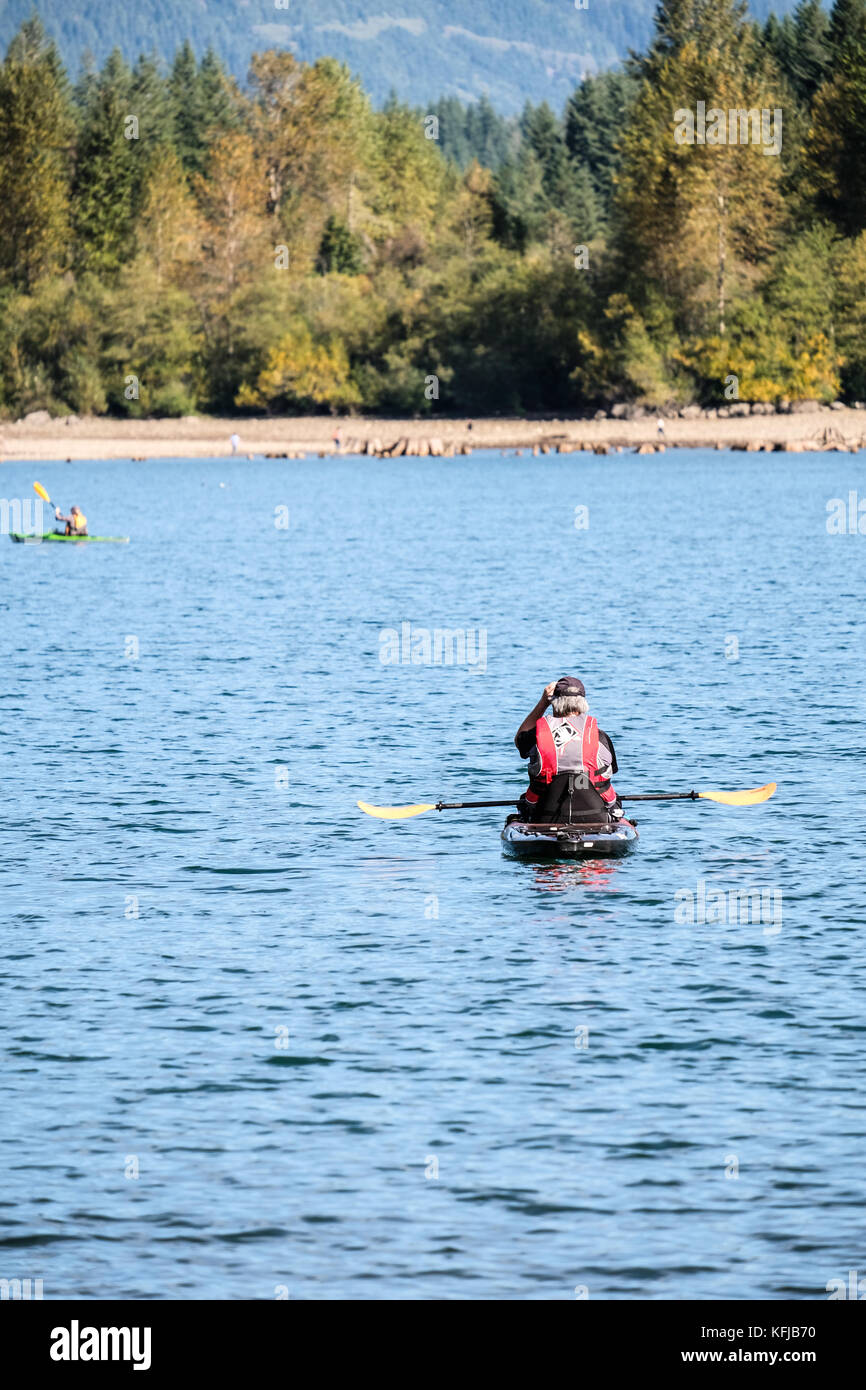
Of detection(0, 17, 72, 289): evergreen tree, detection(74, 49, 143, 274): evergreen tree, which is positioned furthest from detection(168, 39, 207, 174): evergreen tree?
detection(0, 17, 72, 289): evergreen tree

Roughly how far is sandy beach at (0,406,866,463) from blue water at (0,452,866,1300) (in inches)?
4333

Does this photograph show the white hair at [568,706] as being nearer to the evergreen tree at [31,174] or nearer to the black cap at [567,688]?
the black cap at [567,688]

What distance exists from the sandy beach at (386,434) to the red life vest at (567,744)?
5154 inches

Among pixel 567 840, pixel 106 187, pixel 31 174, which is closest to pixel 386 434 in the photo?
pixel 106 187

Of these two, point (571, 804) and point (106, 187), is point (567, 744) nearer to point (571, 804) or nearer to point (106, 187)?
point (571, 804)

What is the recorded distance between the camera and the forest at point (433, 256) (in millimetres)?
149250

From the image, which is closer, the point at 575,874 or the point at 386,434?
the point at 575,874

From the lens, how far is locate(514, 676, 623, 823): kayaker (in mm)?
22188

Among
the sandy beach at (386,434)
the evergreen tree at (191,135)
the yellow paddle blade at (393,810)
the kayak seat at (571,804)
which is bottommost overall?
the yellow paddle blade at (393,810)

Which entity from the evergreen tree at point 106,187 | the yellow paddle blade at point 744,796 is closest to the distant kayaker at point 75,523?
the yellow paddle blade at point 744,796

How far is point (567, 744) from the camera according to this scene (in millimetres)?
22219

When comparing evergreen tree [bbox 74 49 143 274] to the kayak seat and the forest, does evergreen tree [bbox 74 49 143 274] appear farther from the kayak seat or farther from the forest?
the kayak seat

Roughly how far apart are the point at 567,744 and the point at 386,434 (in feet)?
473

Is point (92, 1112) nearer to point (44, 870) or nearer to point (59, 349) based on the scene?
point (44, 870)
